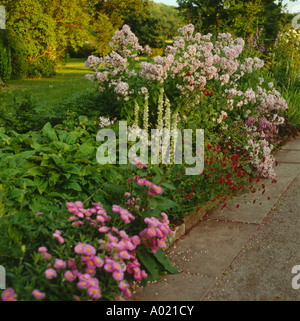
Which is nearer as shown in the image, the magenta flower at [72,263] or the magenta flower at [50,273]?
the magenta flower at [50,273]

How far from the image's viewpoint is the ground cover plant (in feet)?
7.18

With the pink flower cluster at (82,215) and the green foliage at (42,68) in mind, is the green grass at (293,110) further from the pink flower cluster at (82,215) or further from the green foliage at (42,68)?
the green foliage at (42,68)

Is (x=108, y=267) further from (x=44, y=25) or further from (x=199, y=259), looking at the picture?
(x=44, y=25)

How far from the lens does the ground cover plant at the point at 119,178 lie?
2.19 meters

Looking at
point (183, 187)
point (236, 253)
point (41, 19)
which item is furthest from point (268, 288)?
point (41, 19)

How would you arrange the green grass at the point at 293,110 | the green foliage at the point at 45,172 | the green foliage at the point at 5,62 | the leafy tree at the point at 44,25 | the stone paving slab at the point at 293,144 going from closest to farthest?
1. the green foliage at the point at 45,172
2. the stone paving slab at the point at 293,144
3. the green grass at the point at 293,110
4. the green foliage at the point at 5,62
5. the leafy tree at the point at 44,25

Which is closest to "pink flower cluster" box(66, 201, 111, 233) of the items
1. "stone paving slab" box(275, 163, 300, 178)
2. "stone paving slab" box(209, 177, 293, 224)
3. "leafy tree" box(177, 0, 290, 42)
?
"stone paving slab" box(209, 177, 293, 224)

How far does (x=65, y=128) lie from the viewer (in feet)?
13.8

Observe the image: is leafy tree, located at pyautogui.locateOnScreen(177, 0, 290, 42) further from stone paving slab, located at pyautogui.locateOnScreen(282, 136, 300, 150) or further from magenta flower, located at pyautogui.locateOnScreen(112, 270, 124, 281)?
magenta flower, located at pyautogui.locateOnScreen(112, 270, 124, 281)

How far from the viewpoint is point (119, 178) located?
11.1ft

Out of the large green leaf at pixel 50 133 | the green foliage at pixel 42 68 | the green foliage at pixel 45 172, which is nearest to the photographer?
the green foliage at pixel 45 172

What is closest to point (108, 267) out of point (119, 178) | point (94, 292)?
point (94, 292)

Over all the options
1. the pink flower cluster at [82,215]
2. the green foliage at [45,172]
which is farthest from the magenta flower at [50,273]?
the green foliage at [45,172]
